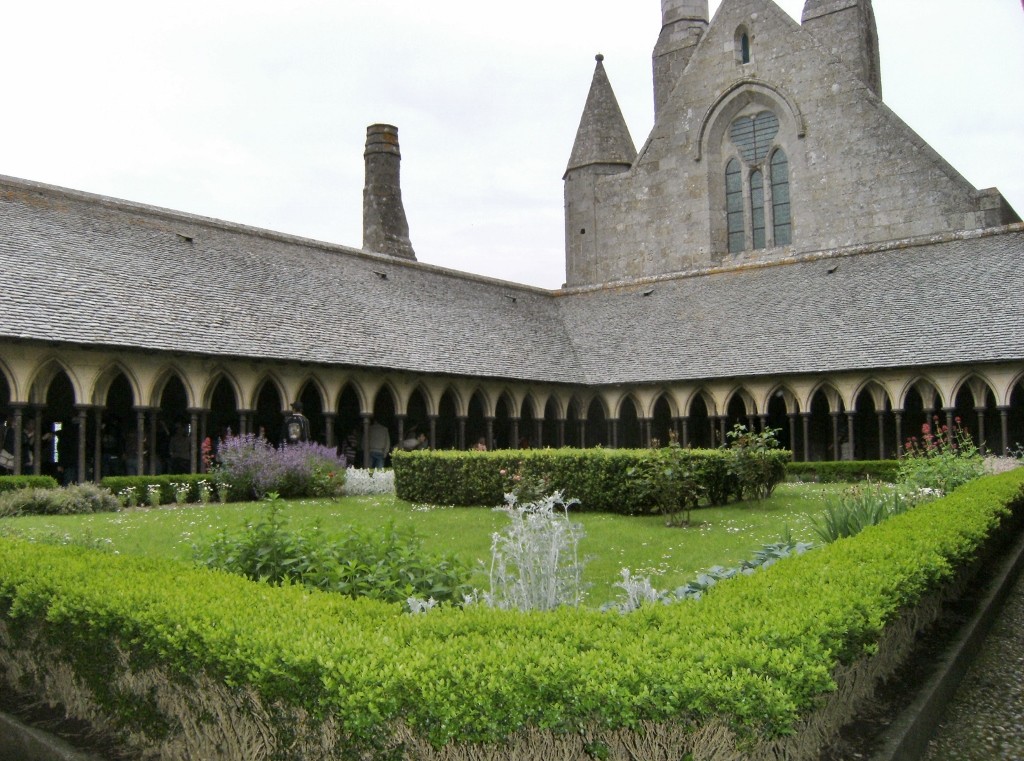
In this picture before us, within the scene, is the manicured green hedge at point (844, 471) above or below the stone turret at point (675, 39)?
below

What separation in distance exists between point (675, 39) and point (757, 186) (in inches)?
345

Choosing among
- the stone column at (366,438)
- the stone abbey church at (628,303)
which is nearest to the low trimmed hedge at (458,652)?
the stone abbey church at (628,303)

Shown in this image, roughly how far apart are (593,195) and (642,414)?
12069mm

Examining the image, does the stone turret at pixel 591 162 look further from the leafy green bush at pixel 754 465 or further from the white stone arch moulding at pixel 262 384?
the leafy green bush at pixel 754 465

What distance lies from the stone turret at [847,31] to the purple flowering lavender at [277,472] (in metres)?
23.3

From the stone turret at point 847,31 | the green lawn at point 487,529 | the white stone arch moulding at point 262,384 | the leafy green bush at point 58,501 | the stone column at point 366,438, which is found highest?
the stone turret at point 847,31

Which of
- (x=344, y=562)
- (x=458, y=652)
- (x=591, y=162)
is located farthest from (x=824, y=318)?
(x=458, y=652)

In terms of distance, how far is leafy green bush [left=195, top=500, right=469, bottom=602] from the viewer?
5.13m

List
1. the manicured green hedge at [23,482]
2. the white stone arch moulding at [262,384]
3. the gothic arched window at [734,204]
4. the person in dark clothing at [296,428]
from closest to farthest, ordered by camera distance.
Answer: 1. the manicured green hedge at [23,482]
2. the person in dark clothing at [296,428]
3. the white stone arch moulding at [262,384]
4. the gothic arched window at [734,204]

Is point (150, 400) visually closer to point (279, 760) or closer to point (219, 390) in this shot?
point (219, 390)

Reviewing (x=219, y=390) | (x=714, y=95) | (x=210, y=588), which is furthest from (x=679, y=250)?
(x=210, y=588)

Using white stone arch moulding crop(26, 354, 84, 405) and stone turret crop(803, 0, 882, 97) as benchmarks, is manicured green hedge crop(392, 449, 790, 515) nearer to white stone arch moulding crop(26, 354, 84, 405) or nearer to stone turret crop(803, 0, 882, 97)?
white stone arch moulding crop(26, 354, 84, 405)

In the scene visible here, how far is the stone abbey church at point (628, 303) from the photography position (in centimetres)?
1792

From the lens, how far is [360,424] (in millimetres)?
23594
